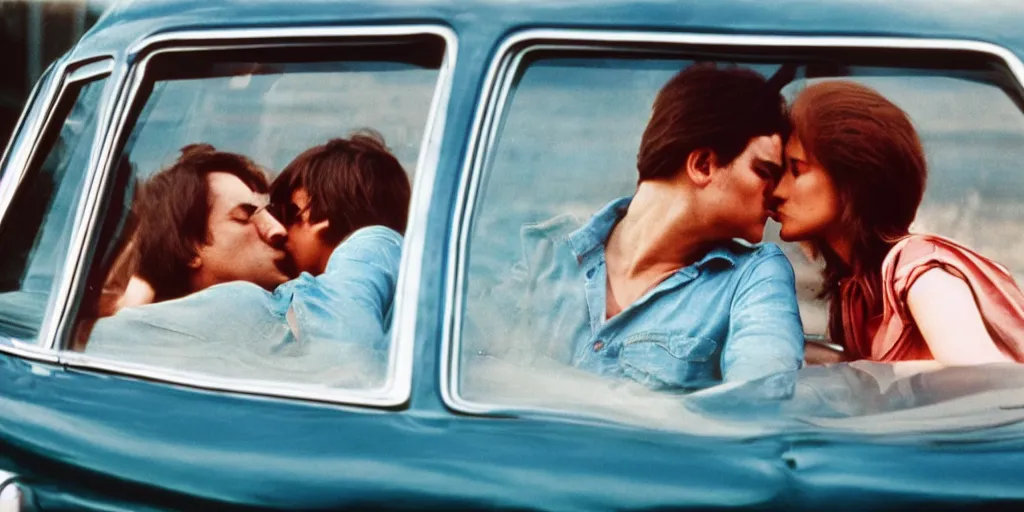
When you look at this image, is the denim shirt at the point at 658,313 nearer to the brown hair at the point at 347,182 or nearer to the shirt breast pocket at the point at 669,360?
the shirt breast pocket at the point at 669,360

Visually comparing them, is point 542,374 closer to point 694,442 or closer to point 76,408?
point 694,442

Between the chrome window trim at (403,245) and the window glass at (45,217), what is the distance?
9cm

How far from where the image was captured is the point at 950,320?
2.29 meters

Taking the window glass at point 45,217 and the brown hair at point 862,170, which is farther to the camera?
the window glass at point 45,217

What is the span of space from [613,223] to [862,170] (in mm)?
543

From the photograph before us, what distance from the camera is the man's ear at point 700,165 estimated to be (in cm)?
237

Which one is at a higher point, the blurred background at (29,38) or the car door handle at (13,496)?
the blurred background at (29,38)

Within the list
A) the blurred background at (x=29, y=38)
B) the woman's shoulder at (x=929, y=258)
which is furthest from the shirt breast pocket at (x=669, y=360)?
the blurred background at (x=29, y=38)

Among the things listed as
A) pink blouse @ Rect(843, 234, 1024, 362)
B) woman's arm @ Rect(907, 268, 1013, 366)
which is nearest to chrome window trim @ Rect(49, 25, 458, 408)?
pink blouse @ Rect(843, 234, 1024, 362)

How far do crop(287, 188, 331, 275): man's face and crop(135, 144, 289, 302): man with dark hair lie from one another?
0.10ft

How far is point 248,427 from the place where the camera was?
232 cm

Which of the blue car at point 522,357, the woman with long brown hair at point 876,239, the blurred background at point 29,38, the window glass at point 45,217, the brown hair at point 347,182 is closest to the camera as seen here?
the blue car at point 522,357

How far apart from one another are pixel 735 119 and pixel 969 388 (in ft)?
2.42

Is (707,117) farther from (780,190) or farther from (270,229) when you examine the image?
(270,229)
